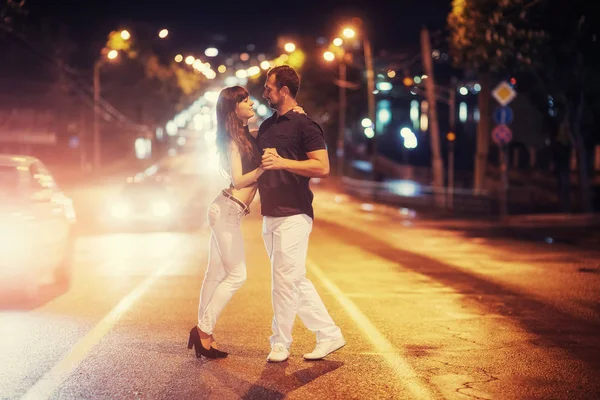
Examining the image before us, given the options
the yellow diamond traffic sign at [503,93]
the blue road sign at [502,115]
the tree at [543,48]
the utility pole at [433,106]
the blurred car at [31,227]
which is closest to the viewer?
the blurred car at [31,227]

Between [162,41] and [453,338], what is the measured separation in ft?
358

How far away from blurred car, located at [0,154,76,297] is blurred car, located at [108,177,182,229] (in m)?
14.5

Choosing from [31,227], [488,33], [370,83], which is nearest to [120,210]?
[488,33]

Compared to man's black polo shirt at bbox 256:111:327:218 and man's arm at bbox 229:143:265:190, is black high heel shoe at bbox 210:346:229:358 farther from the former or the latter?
man's arm at bbox 229:143:265:190

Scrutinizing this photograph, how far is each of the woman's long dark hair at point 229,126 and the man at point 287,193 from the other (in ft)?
0.55

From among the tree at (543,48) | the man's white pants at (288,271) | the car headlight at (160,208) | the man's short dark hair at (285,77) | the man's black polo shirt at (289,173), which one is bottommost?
the car headlight at (160,208)

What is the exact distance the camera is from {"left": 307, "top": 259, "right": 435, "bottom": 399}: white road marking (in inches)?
250

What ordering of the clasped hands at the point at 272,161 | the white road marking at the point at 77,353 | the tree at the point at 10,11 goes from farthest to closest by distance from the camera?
1. the tree at the point at 10,11
2. the clasped hands at the point at 272,161
3. the white road marking at the point at 77,353

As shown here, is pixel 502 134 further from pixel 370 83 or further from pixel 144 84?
pixel 144 84

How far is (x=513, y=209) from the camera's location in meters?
34.8

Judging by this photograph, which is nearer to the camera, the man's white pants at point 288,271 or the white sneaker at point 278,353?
the man's white pants at point 288,271

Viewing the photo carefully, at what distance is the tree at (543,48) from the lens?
2448 cm

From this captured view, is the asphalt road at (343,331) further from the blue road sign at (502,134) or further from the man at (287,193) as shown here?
the blue road sign at (502,134)

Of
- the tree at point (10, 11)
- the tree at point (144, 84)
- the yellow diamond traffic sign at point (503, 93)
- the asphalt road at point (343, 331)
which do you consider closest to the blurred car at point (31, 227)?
the asphalt road at point (343, 331)
